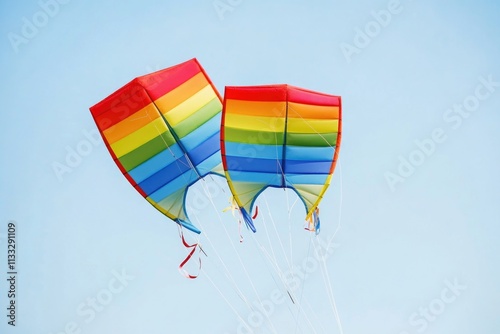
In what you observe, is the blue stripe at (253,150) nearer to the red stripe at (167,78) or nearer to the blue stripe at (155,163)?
the blue stripe at (155,163)

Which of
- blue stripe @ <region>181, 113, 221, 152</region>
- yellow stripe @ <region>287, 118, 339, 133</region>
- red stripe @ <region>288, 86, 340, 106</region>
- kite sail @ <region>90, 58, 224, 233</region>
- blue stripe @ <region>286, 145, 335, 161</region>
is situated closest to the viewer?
red stripe @ <region>288, 86, 340, 106</region>

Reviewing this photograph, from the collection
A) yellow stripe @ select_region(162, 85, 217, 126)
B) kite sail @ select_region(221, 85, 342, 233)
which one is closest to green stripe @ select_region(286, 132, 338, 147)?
kite sail @ select_region(221, 85, 342, 233)

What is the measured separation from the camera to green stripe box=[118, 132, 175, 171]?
13.8 m

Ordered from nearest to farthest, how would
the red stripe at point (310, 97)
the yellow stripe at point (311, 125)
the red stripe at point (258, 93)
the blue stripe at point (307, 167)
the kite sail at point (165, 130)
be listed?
1. the red stripe at point (258, 93)
2. the red stripe at point (310, 97)
3. the yellow stripe at point (311, 125)
4. the blue stripe at point (307, 167)
5. the kite sail at point (165, 130)

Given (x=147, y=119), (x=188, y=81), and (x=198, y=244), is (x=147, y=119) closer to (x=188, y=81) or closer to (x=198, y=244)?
(x=188, y=81)

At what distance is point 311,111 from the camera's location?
1325 centimetres

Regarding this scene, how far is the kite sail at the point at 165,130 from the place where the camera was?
45.2 feet

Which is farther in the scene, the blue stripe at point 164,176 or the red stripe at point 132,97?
the blue stripe at point 164,176

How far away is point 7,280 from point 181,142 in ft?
17.1

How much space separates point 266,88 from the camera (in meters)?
13.1

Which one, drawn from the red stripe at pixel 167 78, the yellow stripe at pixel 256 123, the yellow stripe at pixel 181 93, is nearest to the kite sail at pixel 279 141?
the yellow stripe at pixel 256 123

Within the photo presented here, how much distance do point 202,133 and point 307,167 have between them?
2056 millimetres

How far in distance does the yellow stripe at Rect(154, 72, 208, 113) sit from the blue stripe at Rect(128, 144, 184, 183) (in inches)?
28.8

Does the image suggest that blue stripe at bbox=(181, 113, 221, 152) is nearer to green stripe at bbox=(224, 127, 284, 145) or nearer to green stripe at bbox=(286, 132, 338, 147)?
green stripe at bbox=(224, 127, 284, 145)
